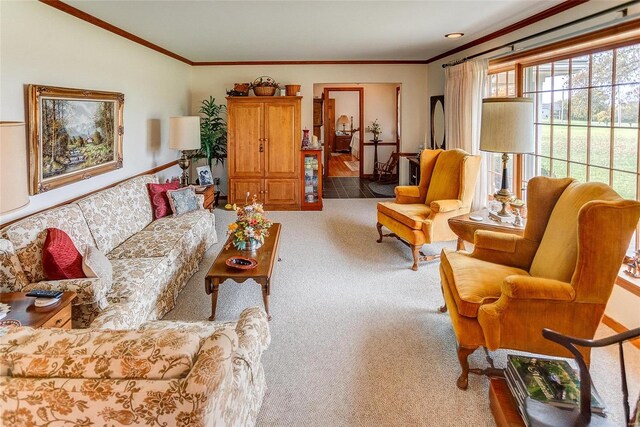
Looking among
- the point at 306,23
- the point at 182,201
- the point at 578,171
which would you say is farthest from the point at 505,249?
the point at 182,201

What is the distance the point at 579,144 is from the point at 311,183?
4.23 meters

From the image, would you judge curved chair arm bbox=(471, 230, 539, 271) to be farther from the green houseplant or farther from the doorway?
the doorway

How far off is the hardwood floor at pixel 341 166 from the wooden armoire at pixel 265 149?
4193 millimetres

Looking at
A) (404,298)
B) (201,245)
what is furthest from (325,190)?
(404,298)

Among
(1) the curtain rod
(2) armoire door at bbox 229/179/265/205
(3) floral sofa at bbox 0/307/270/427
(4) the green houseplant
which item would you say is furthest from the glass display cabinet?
(3) floral sofa at bbox 0/307/270/427

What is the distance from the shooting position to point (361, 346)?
115 inches

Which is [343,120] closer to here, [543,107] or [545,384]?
[543,107]

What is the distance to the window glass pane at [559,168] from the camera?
13.0 feet

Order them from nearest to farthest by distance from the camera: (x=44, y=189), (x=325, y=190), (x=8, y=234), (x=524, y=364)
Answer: (x=524, y=364) < (x=8, y=234) < (x=44, y=189) < (x=325, y=190)

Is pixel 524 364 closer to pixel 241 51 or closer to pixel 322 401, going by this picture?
pixel 322 401

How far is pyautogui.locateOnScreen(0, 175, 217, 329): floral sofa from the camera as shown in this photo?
8.41 feet

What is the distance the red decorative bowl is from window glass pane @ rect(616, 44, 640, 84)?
3.02 m

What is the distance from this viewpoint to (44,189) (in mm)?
3348

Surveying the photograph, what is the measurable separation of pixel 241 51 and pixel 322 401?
532 cm
